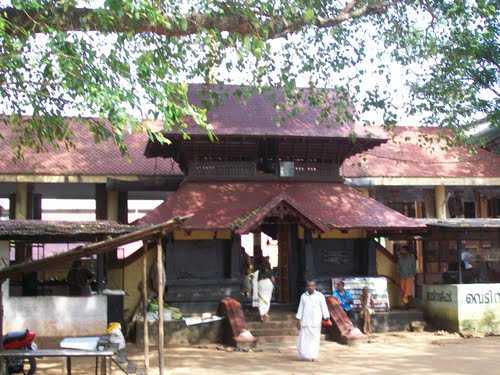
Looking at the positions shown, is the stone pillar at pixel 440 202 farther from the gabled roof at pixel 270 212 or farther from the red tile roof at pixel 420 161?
the gabled roof at pixel 270 212

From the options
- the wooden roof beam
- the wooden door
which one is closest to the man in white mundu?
the wooden door

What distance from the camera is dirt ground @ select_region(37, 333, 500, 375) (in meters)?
10.9

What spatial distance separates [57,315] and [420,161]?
1115cm

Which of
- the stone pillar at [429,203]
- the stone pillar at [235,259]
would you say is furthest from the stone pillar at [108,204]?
the stone pillar at [429,203]

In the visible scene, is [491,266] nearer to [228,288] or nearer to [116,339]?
[228,288]

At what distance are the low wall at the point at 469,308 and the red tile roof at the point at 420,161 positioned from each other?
4113mm

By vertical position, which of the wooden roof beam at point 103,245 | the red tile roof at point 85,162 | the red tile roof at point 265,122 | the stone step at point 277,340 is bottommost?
the stone step at point 277,340

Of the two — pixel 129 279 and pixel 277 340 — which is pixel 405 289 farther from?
pixel 129 279

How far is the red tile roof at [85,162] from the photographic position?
1719 cm

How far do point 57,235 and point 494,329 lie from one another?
31.8 feet

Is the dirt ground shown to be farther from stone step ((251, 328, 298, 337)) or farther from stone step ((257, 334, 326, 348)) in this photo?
stone step ((251, 328, 298, 337))

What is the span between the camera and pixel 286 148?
16125 mm

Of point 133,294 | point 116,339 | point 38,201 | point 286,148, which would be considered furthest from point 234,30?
point 38,201

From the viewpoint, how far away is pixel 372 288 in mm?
15664
